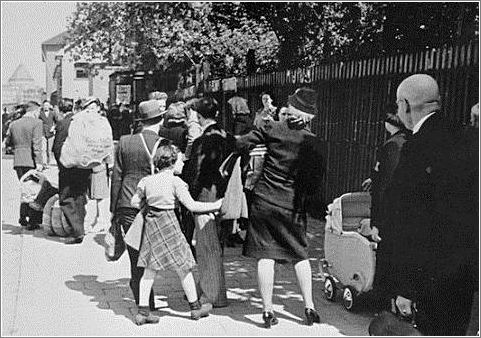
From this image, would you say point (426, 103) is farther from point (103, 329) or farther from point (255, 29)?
point (255, 29)

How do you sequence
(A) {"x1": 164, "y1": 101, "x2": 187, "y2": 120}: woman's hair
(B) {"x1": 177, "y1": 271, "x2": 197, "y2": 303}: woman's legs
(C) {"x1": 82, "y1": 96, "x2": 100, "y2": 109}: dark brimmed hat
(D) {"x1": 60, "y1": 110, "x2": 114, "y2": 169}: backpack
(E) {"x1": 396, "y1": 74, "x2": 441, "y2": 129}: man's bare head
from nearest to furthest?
1. (E) {"x1": 396, "y1": 74, "x2": 441, "y2": 129}: man's bare head
2. (B) {"x1": 177, "y1": 271, "x2": 197, "y2": 303}: woman's legs
3. (A) {"x1": 164, "y1": 101, "x2": 187, "y2": 120}: woman's hair
4. (D) {"x1": 60, "y1": 110, "x2": 114, "y2": 169}: backpack
5. (C) {"x1": 82, "y1": 96, "x2": 100, "y2": 109}: dark brimmed hat

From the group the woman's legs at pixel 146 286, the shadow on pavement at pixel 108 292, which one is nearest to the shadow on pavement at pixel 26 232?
the shadow on pavement at pixel 108 292

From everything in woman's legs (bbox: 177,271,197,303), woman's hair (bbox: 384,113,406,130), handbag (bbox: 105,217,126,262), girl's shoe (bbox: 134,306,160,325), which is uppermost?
woman's hair (bbox: 384,113,406,130)

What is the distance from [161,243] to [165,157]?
2.13 feet

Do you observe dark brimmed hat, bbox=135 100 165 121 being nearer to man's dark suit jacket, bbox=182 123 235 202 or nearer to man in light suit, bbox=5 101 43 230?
man's dark suit jacket, bbox=182 123 235 202

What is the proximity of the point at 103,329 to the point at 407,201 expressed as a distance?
8.30 feet

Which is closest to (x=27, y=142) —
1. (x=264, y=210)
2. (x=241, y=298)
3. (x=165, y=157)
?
(x=241, y=298)

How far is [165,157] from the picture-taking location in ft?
18.3

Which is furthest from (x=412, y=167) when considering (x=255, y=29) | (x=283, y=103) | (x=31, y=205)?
(x=283, y=103)

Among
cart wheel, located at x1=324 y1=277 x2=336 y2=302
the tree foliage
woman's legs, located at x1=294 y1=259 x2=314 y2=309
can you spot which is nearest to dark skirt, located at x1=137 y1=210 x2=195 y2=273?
woman's legs, located at x1=294 y1=259 x2=314 y2=309

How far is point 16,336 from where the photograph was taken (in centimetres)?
522

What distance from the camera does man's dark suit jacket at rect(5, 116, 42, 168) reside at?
34.2 ft

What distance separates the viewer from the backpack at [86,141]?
8.44m

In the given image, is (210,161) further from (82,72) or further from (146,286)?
(82,72)
